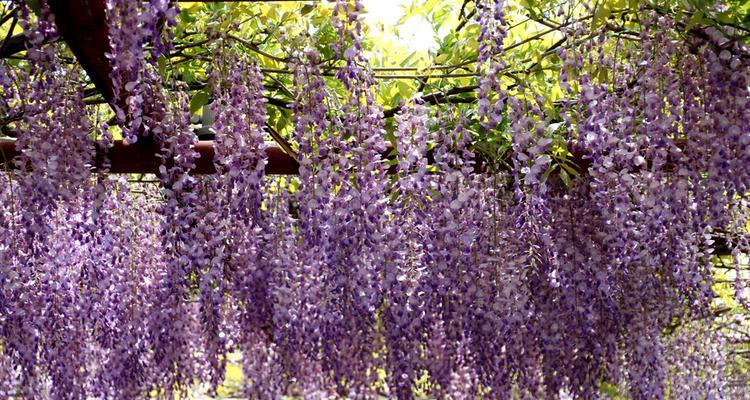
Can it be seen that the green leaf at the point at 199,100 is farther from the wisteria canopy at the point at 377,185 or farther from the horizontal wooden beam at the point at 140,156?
the horizontal wooden beam at the point at 140,156

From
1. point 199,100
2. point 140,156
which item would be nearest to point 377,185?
point 199,100

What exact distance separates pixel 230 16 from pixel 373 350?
1.93 meters

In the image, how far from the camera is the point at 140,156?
13.1 ft

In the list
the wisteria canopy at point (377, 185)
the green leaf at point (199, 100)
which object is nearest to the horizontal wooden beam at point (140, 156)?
the wisteria canopy at point (377, 185)

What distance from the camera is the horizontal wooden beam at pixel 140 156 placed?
3.96 meters

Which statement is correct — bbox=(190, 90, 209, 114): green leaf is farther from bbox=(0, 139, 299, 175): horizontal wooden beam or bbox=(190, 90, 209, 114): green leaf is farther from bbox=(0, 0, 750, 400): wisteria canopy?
bbox=(0, 139, 299, 175): horizontal wooden beam

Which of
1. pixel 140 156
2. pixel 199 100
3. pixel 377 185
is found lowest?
pixel 377 185

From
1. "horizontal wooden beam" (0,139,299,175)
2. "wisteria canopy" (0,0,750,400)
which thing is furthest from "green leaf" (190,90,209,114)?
"horizontal wooden beam" (0,139,299,175)

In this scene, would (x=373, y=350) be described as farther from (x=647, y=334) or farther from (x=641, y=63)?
(x=641, y=63)

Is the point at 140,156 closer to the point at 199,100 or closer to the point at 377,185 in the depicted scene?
the point at 199,100

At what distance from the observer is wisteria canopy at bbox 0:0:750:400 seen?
3268 millimetres

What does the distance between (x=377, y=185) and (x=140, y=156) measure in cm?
114

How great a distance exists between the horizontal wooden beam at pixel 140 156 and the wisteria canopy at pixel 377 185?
0.5 inches

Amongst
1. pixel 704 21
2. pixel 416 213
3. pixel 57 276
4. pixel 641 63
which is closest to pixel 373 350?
pixel 416 213
